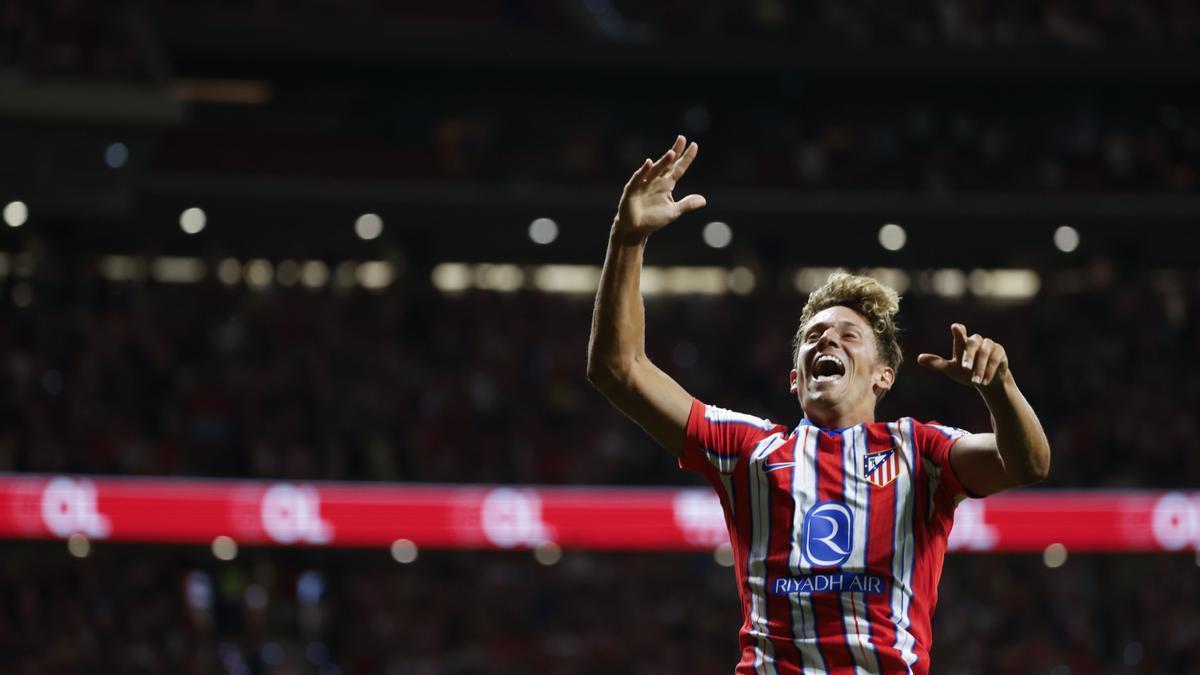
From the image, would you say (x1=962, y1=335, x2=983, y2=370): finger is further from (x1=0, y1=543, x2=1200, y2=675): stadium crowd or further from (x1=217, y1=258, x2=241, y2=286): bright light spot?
(x1=217, y1=258, x2=241, y2=286): bright light spot

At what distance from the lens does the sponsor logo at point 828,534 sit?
3678 mm

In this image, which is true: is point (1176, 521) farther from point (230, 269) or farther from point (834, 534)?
point (834, 534)

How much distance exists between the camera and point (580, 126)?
23.3 metres

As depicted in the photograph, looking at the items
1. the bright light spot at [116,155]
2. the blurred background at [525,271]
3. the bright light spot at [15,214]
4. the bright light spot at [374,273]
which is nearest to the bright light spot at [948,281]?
the blurred background at [525,271]

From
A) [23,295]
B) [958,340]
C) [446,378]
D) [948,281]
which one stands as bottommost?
[958,340]

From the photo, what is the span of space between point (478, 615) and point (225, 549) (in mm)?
3383

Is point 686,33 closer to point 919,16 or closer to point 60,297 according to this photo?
point 919,16

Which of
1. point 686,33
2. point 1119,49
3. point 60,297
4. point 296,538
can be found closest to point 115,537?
point 296,538

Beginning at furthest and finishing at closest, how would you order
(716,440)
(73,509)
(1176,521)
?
(1176,521) < (73,509) < (716,440)

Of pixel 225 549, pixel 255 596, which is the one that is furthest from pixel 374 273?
pixel 255 596

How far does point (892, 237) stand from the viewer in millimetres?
24344

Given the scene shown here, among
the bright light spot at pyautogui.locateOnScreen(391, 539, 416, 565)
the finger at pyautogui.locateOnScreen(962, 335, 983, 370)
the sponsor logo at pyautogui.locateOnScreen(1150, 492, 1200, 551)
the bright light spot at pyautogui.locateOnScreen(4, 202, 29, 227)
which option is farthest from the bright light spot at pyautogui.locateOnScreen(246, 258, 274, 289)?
the finger at pyautogui.locateOnScreen(962, 335, 983, 370)

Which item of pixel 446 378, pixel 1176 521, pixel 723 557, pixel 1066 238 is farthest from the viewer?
pixel 1066 238

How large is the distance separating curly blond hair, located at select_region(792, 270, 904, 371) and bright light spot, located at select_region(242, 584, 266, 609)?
15.4 m
